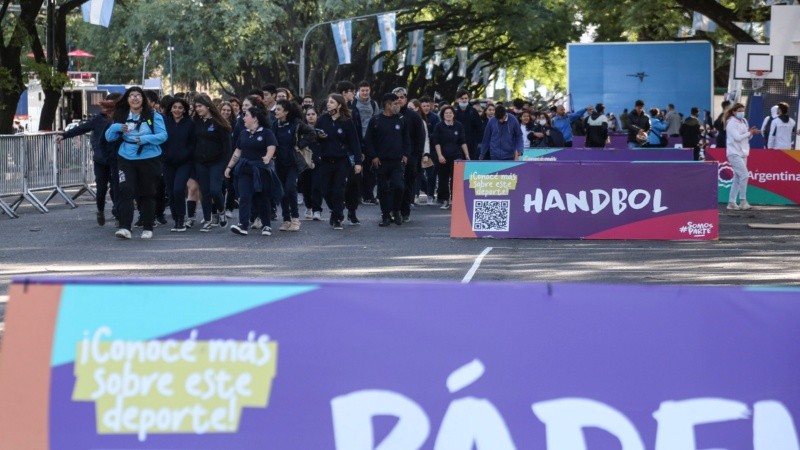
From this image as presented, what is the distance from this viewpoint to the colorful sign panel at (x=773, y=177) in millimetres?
25078

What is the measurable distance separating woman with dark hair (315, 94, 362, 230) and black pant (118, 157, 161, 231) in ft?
7.60

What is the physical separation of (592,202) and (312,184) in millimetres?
3757

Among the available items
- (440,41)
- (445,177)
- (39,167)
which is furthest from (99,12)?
(440,41)

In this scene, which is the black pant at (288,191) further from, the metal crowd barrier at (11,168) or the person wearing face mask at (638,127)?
the person wearing face mask at (638,127)

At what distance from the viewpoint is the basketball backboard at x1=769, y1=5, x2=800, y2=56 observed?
2217 centimetres

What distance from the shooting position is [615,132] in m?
37.6

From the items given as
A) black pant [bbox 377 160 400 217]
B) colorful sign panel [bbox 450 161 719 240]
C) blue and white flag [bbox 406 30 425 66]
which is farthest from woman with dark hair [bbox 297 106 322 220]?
blue and white flag [bbox 406 30 425 66]

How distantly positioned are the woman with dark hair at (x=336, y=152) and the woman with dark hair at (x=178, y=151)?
5.17 feet

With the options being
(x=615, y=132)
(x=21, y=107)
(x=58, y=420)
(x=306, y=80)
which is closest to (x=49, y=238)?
(x=58, y=420)

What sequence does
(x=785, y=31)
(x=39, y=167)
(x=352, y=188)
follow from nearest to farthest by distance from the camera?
(x=352, y=188), (x=785, y=31), (x=39, y=167)

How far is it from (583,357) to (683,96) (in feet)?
113

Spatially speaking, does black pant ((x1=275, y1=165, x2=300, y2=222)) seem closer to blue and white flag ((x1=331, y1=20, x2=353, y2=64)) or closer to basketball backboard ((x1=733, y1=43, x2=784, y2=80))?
basketball backboard ((x1=733, y1=43, x2=784, y2=80))

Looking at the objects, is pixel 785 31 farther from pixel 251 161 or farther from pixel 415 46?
pixel 415 46

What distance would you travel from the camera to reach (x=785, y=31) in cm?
2225
